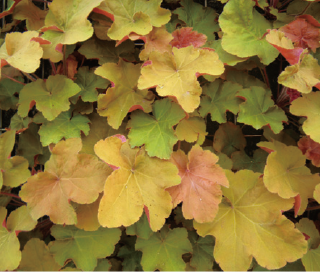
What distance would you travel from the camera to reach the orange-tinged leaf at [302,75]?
92 cm

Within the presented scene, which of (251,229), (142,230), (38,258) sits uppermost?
(251,229)

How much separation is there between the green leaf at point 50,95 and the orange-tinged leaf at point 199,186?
44 cm

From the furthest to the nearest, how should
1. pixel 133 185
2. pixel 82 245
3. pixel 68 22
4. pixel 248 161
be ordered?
pixel 248 161 → pixel 82 245 → pixel 68 22 → pixel 133 185

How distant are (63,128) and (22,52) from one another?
0.96ft

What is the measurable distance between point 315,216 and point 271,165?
1.98 feet

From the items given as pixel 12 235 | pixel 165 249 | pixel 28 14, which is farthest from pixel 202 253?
pixel 28 14

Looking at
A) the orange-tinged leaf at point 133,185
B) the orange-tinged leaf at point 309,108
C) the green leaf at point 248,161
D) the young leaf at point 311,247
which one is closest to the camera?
the orange-tinged leaf at point 133,185

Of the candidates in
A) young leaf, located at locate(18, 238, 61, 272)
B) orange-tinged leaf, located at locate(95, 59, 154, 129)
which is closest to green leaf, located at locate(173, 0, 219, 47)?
orange-tinged leaf, located at locate(95, 59, 154, 129)

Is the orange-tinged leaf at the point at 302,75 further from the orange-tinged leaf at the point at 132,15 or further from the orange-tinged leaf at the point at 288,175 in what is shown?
the orange-tinged leaf at the point at 132,15

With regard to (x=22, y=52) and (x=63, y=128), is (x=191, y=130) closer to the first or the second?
(x=63, y=128)

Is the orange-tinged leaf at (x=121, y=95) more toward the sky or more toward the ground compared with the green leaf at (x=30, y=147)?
more toward the sky

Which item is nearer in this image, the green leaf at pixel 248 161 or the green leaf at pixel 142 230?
the green leaf at pixel 142 230

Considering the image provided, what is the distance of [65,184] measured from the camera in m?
0.93

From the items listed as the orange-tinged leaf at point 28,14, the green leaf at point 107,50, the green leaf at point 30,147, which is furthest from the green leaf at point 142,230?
the orange-tinged leaf at point 28,14
